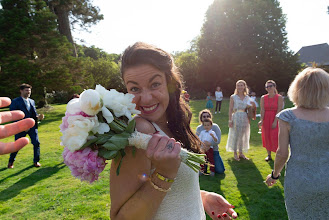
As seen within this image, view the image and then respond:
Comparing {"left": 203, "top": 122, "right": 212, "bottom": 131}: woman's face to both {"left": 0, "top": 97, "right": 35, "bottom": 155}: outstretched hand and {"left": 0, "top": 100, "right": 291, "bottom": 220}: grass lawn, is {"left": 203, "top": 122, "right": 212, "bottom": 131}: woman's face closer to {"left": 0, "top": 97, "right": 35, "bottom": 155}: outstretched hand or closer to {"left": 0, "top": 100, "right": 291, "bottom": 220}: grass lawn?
{"left": 0, "top": 100, "right": 291, "bottom": 220}: grass lawn

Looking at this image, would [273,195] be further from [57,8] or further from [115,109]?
[57,8]

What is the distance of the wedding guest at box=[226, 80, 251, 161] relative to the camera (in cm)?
697

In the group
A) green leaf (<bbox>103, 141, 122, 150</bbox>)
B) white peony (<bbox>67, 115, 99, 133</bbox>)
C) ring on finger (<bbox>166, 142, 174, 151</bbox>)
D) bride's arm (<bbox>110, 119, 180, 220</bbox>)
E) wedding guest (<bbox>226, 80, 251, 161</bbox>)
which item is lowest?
wedding guest (<bbox>226, 80, 251, 161</bbox>)

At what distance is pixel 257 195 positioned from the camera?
4.79 meters

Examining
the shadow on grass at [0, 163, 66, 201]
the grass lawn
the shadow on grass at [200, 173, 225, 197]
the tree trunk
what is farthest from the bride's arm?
the tree trunk

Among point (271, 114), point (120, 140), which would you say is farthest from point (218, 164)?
point (120, 140)

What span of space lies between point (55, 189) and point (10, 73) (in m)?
15.3

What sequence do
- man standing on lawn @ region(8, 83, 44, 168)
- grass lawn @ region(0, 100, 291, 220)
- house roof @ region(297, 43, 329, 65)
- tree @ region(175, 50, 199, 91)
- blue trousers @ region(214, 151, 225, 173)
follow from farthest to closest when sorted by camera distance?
house roof @ region(297, 43, 329, 65)
tree @ region(175, 50, 199, 91)
man standing on lawn @ region(8, 83, 44, 168)
blue trousers @ region(214, 151, 225, 173)
grass lawn @ region(0, 100, 291, 220)

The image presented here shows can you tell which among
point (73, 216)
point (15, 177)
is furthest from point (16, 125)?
point (15, 177)

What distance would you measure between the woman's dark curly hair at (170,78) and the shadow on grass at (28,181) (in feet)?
18.3

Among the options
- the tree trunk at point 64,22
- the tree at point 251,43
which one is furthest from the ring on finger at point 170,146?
the tree at point 251,43

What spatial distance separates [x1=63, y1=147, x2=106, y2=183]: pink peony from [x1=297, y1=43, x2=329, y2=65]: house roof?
54.0 metres

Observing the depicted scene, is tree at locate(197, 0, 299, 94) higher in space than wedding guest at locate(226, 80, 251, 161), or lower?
higher

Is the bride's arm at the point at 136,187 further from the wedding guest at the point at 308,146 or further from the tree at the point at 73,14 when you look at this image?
the tree at the point at 73,14
